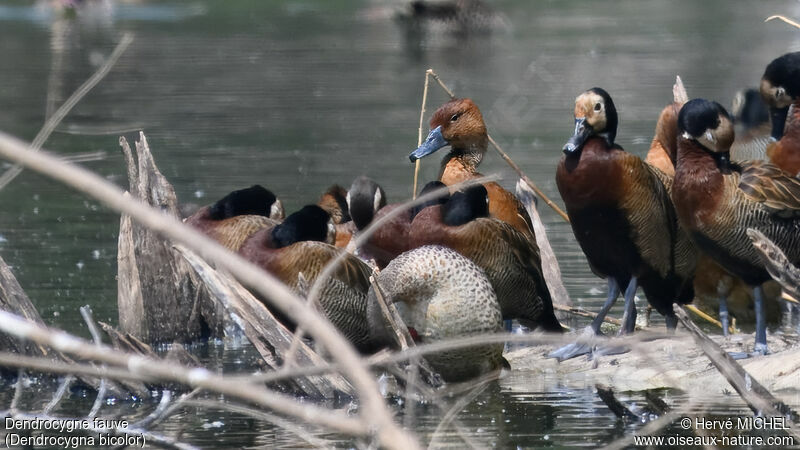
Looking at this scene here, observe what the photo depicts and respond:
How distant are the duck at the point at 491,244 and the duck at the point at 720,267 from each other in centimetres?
90

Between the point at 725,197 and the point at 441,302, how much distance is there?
134cm

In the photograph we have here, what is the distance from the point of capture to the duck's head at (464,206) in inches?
255

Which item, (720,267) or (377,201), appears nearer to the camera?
(720,267)

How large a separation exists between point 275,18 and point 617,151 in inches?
1012

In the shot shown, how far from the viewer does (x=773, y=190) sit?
5859 mm

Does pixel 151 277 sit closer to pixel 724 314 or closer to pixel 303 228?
pixel 303 228

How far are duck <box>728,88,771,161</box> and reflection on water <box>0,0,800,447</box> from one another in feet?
4.05

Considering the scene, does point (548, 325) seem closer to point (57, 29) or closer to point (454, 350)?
point (454, 350)

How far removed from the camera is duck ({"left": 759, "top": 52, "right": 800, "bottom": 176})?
6629mm

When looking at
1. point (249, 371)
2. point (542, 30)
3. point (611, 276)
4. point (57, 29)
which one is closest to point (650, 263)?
point (611, 276)

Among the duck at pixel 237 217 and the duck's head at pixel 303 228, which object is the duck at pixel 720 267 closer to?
the duck's head at pixel 303 228

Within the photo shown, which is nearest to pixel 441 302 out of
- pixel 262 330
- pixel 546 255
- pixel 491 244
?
pixel 491 244

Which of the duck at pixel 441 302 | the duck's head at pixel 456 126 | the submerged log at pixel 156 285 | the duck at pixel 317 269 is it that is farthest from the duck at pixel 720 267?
the submerged log at pixel 156 285

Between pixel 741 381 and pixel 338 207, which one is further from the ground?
pixel 338 207
